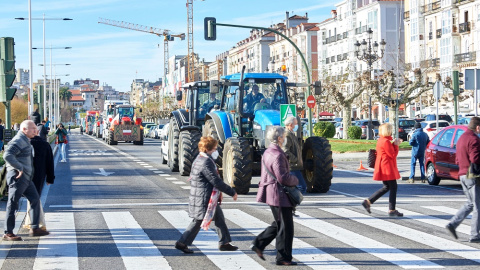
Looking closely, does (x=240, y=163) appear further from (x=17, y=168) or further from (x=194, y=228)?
(x=194, y=228)

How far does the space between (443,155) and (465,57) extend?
54082mm

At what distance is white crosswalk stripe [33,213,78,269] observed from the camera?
9539mm

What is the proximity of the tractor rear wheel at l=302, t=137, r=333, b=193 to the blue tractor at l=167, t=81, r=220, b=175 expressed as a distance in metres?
5.16

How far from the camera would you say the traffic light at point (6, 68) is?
2445 cm

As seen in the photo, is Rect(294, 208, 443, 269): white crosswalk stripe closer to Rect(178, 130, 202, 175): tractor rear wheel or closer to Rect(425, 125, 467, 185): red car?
Rect(425, 125, 467, 185): red car

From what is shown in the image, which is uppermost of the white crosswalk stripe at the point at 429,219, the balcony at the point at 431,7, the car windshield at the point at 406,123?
the balcony at the point at 431,7

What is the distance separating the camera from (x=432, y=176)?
2056 cm

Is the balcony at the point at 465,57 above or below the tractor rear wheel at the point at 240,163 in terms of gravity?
above

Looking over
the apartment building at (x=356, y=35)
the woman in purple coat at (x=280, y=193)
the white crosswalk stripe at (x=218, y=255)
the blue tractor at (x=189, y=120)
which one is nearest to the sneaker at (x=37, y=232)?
the white crosswalk stripe at (x=218, y=255)

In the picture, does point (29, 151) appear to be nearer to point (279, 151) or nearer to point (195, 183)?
point (195, 183)

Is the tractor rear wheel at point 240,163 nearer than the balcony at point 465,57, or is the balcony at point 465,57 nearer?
the tractor rear wheel at point 240,163

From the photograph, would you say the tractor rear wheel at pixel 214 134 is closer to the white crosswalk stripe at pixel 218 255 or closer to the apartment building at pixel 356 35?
the white crosswalk stripe at pixel 218 255

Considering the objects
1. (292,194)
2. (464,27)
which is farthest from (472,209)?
(464,27)

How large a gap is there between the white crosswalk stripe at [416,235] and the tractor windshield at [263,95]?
4.86 metres
